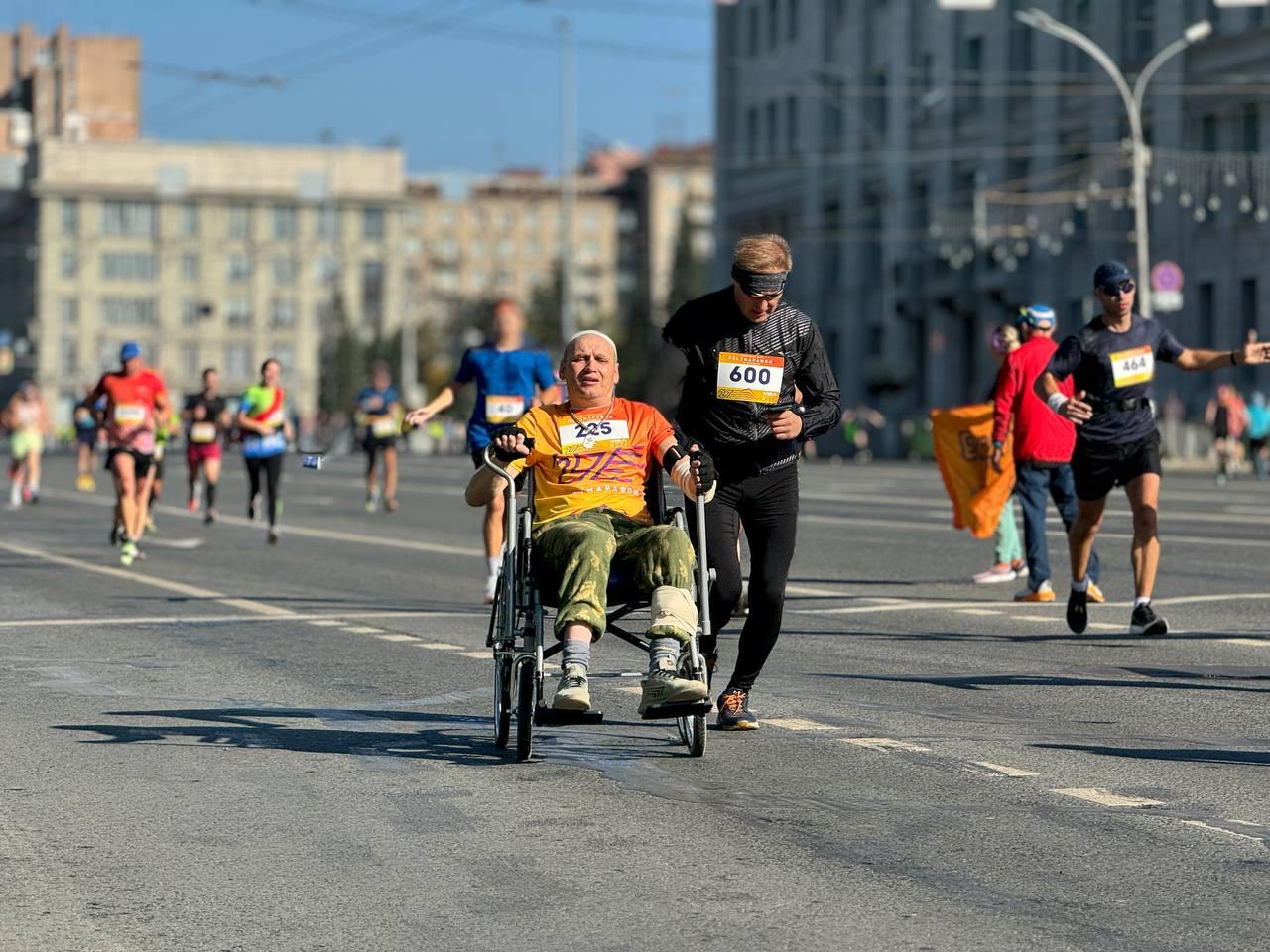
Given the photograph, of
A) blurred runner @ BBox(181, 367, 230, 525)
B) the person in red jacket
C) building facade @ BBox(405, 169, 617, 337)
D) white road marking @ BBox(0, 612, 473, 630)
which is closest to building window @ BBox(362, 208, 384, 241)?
building facade @ BBox(405, 169, 617, 337)

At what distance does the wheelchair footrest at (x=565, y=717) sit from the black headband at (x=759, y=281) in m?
1.72

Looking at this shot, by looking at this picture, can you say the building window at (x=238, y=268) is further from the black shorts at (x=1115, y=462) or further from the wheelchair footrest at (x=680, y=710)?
the wheelchair footrest at (x=680, y=710)

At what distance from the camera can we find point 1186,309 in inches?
2277

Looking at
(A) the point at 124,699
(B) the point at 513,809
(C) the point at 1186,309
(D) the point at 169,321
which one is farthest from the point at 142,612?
(D) the point at 169,321

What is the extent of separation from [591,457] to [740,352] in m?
0.70

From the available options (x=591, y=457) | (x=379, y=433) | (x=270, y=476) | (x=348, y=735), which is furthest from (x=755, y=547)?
(x=379, y=433)

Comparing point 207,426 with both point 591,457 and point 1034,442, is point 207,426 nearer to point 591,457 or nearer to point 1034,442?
point 1034,442

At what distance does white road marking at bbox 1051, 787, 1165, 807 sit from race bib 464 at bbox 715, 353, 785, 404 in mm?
1993

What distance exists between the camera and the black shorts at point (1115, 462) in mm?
13312

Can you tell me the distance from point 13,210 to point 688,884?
158951 millimetres

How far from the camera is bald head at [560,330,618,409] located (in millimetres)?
9156

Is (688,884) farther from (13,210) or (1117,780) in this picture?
(13,210)

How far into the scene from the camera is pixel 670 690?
832 cm

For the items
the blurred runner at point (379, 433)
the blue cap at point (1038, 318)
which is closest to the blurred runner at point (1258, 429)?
the blurred runner at point (379, 433)
